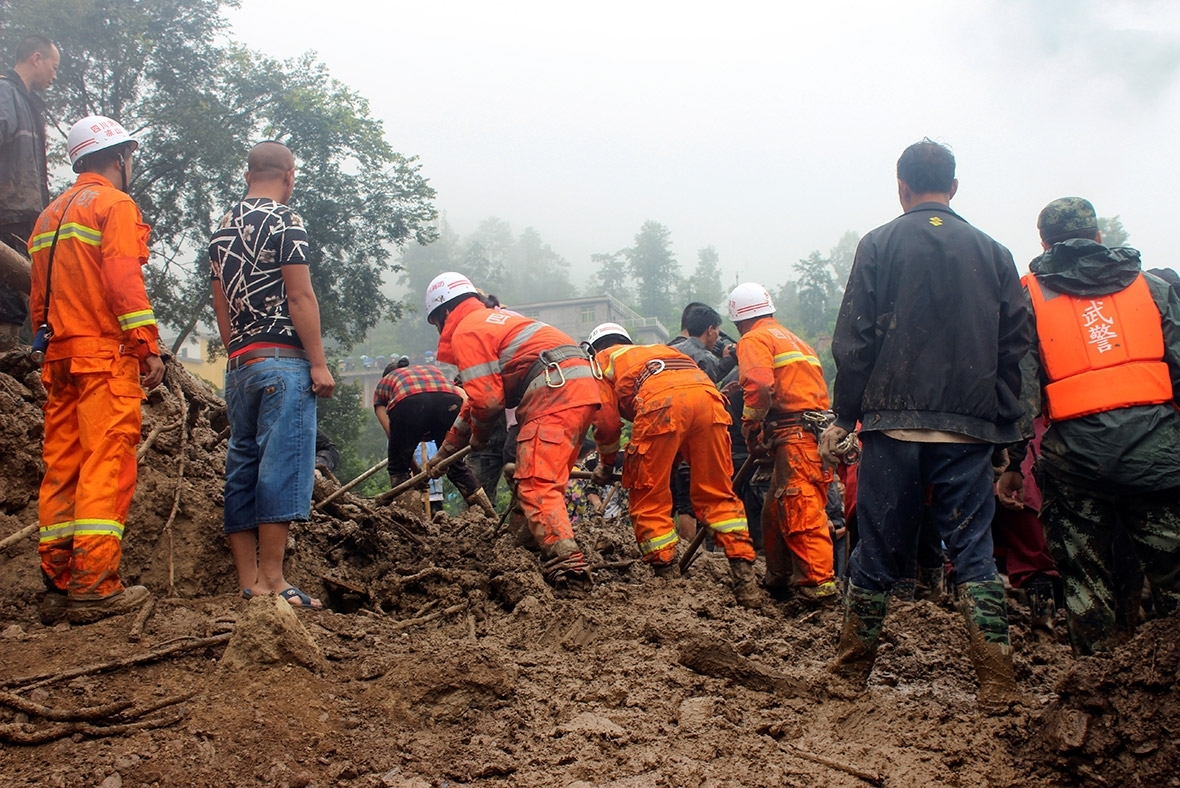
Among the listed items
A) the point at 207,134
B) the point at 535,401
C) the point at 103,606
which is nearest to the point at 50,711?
the point at 103,606

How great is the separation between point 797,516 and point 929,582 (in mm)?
1003

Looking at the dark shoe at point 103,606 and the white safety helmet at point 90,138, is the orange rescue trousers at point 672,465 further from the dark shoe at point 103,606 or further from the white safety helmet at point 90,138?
the white safety helmet at point 90,138

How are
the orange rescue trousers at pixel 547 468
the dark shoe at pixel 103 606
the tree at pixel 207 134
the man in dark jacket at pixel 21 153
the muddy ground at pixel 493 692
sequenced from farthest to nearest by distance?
1. the tree at pixel 207 134
2. the man in dark jacket at pixel 21 153
3. the orange rescue trousers at pixel 547 468
4. the dark shoe at pixel 103 606
5. the muddy ground at pixel 493 692

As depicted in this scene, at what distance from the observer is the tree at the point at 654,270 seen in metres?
74.1

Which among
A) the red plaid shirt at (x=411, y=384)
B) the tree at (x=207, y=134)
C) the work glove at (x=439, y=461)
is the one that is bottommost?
the work glove at (x=439, y=461)

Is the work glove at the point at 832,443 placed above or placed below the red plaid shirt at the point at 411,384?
below

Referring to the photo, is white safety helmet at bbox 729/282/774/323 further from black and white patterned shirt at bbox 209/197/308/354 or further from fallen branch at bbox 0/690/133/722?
fallen branch at bbox 0/690/133/722

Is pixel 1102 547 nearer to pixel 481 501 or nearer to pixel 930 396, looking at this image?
pixel 930 396

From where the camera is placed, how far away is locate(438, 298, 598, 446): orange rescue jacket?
194 inches

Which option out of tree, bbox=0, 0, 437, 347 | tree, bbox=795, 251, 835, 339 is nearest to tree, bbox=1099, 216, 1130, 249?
tree, bbox=795, 251, 835, 339

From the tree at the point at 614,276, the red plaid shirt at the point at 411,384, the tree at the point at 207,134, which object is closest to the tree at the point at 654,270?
the tree at the point at 614,276

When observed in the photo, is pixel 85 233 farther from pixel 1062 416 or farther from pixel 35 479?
pixel 1062 416

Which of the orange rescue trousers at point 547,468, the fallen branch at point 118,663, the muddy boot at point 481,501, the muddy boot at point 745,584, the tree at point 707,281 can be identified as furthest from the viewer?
the tree at point 707,281

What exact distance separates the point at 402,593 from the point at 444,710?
1.61 meters
